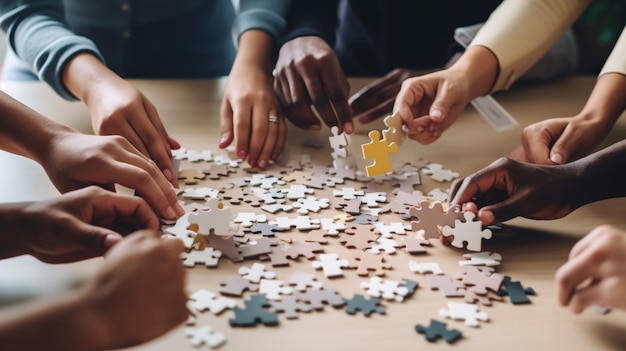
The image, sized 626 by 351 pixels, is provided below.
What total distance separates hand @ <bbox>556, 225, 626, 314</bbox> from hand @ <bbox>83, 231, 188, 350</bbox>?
1.71 ft

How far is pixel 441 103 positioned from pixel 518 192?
0.35 m

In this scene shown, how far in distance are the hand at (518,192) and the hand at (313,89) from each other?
1.40 feet

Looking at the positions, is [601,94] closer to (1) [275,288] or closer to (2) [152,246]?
(1) [275,288]

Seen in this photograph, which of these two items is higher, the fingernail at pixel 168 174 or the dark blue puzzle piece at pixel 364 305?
the fingernail at pixel 168 174

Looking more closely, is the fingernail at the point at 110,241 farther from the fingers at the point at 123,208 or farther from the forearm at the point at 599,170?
the forearm at the point at 599,170

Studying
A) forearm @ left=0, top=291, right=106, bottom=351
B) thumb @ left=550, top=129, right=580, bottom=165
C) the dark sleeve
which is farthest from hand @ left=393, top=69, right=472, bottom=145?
forearm @ left=0, top=291, right=106, bottom=351

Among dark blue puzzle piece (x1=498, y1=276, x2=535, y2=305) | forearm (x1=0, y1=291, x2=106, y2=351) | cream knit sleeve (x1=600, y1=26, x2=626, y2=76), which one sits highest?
cream knit sleeve (x1=600, y1=26, x2=626, y2=76)

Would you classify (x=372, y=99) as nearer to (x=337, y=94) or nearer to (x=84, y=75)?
(x=337, y=94)

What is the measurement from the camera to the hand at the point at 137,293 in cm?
69

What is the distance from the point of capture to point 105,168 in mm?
1094

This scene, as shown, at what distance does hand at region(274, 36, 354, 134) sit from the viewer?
4.91 ft

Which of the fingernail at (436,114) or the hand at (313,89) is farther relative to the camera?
the hand at (313,89)

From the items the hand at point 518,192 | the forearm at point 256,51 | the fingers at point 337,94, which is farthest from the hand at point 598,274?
the forearm at point 256,51

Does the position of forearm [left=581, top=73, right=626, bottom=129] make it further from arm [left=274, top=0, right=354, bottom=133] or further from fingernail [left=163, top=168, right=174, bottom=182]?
fingernail [left=163, top=168, right=174, bottom=182]
